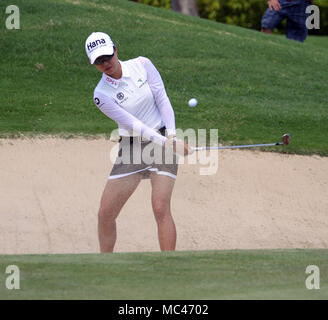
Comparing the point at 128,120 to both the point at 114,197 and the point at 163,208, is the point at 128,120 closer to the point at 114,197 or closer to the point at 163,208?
the point at 114,197

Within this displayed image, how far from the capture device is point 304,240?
10.8 meters

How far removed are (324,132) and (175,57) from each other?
12.3 feet

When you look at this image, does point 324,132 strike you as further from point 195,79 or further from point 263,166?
point 195,79

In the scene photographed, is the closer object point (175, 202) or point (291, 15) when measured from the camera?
point (175, 202)

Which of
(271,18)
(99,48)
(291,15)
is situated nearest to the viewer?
(99,48)

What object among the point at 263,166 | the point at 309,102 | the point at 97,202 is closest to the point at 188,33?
the point at 309,102

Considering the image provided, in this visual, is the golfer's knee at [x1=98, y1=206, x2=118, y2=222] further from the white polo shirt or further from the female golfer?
the white polo shirt

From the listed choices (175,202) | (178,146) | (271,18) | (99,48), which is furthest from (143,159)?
(271,18)

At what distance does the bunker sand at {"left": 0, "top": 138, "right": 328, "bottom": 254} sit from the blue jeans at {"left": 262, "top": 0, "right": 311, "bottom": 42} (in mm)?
5352

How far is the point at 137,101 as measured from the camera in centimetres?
810

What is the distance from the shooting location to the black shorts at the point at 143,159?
8078 millimetres

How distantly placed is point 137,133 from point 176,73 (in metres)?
7.74

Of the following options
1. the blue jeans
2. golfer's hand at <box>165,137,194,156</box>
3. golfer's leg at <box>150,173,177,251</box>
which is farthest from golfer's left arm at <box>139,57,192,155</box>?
the blue jeans

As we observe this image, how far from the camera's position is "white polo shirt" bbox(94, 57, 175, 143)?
26.2ft
